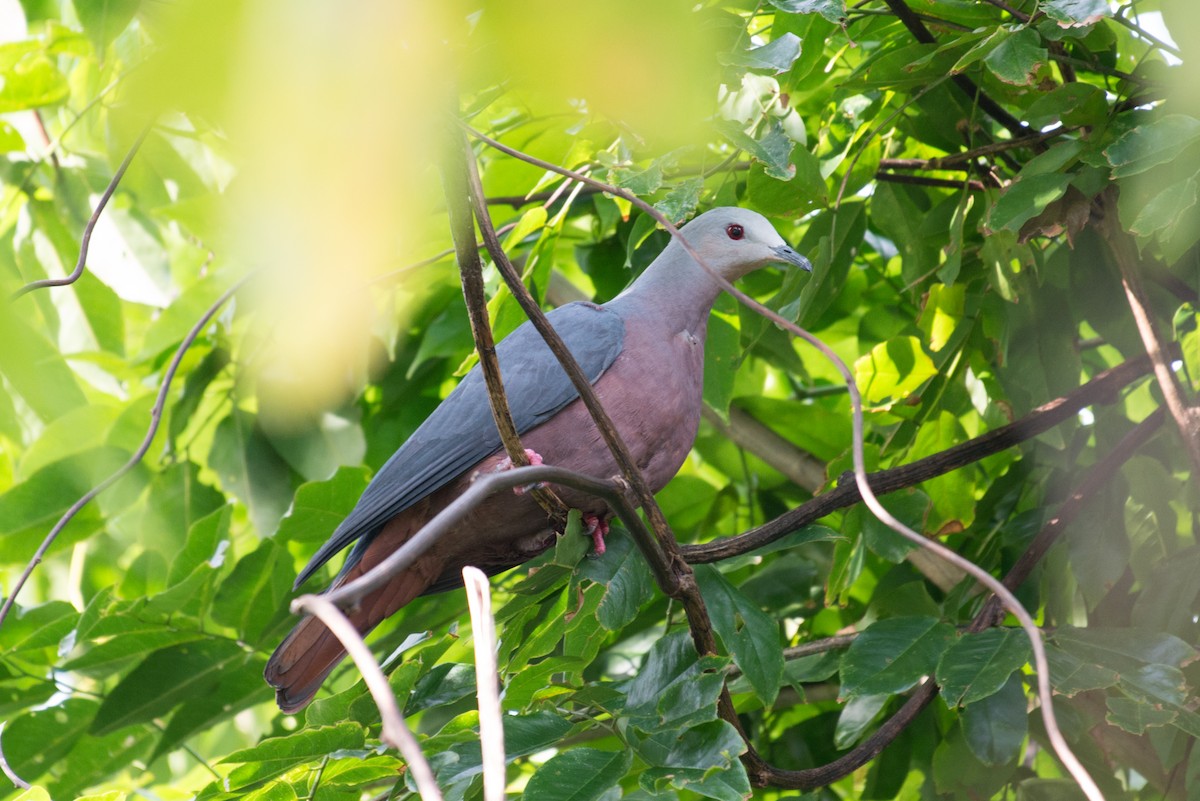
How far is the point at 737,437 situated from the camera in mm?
3689

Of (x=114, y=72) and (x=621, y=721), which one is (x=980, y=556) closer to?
(x=621, y=721)

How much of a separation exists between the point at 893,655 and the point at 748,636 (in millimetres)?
311

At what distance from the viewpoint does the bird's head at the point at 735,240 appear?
3.26 meters

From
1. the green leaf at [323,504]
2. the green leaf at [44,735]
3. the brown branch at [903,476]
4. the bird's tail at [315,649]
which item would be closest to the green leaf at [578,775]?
the brown branch at [903,476]

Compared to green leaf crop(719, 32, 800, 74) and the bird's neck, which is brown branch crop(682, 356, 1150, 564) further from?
green leaf crop(719, 32, 800, 74)

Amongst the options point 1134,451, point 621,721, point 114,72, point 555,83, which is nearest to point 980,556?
point 1134,451

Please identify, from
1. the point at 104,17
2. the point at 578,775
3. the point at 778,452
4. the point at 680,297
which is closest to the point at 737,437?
the point at 778,452

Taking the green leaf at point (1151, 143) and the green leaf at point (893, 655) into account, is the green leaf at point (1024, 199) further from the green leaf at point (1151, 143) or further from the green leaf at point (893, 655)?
the green leaf at point (893, 655)

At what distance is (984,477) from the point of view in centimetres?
344

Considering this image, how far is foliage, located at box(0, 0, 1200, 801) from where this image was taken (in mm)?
2289

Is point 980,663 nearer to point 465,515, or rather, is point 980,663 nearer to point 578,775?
point 578,775

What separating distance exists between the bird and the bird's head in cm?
7

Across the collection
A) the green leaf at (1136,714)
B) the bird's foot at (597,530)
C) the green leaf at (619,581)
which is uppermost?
the bird's foot at (597,530)

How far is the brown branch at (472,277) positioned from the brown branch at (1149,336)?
1.56m
